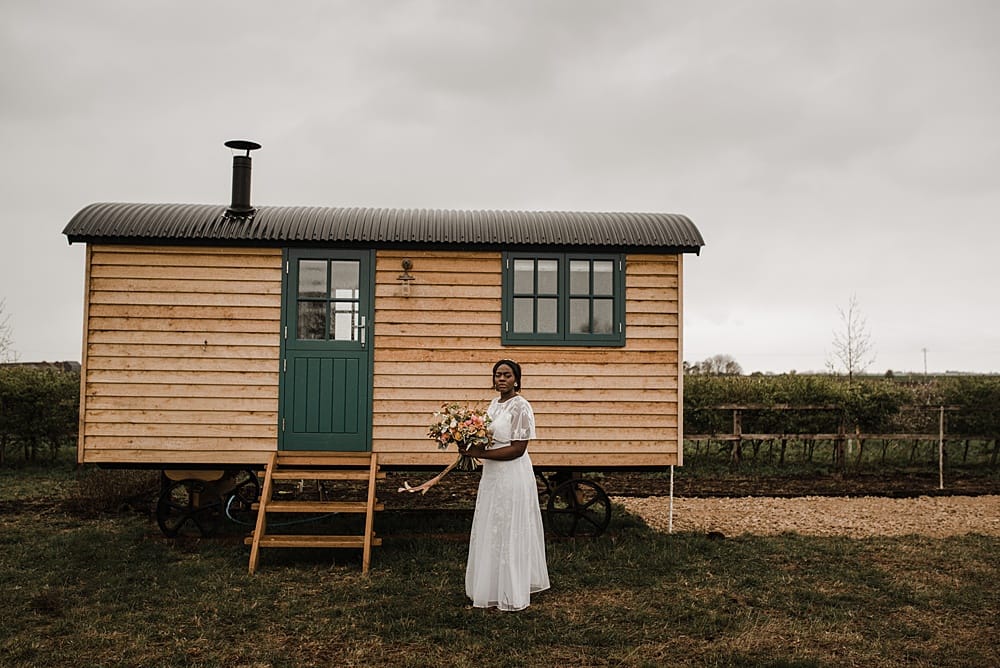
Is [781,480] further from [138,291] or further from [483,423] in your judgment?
[138,291]

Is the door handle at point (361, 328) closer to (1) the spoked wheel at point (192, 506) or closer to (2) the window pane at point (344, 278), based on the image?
(2) the window pane at point (344, 278)

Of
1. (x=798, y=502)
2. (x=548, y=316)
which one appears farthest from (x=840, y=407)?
(x=548, y=316)

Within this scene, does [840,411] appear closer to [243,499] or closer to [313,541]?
[243,499]

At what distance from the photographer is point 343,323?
7.76 metres

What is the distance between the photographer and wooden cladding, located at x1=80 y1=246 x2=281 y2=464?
7582mm

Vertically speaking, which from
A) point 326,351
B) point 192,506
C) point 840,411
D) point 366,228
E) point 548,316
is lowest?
point 192,506

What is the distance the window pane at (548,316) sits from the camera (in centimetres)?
789

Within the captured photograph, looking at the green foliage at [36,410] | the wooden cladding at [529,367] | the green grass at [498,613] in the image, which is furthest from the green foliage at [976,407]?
the green foliage at [36,410]

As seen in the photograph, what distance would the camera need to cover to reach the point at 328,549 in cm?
763

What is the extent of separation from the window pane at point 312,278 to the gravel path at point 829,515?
466 cm

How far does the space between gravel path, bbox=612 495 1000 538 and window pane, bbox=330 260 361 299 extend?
4414 millimetres

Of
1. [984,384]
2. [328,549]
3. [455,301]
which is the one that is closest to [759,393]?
[984,384]

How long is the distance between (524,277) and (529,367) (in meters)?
0.93

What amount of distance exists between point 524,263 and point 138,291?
3.91 metres
